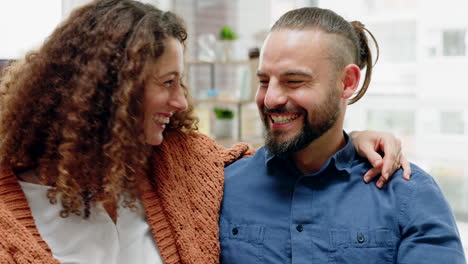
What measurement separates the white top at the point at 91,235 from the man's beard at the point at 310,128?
1.46ft

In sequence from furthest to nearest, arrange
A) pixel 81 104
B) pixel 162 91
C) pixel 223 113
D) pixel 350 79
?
1. pixel 223 113
2. pixel 350 79
3. pixel 162 91
4. pixel 81 104

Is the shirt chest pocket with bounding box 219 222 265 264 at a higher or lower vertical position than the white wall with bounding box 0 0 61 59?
lower

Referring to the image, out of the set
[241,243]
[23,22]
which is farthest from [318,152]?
[23,22]

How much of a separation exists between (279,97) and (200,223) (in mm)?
411

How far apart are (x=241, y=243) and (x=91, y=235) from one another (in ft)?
1.37

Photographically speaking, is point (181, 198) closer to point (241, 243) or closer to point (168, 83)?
point (241, 243)

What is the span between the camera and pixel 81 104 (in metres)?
1.13

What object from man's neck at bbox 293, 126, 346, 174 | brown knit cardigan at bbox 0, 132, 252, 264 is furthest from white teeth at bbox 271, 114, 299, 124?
brown knit cardigan at bbox 0, 132, 252, 264

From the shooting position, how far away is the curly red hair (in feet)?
3.73

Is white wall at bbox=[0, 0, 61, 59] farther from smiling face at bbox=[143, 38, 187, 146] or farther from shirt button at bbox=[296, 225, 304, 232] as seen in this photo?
shirt button at bbox=[296, 225, 304, 232]

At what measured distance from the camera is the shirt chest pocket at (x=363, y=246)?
4.24ft

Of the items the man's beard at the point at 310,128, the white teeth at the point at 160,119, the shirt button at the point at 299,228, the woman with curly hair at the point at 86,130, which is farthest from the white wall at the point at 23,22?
the shirt button at the point at 299,228


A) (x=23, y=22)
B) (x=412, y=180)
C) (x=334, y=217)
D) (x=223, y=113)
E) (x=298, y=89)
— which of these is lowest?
(x=223, y=113)

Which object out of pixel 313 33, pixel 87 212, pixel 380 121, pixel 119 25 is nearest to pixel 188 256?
pixel 87 212
